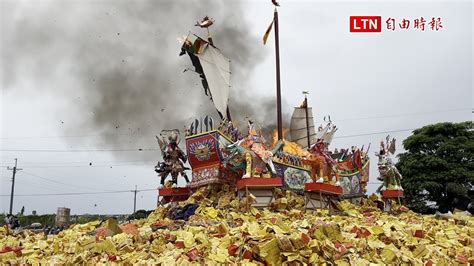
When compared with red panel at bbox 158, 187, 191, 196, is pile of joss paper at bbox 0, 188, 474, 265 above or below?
below

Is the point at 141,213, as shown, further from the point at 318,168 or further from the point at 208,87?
the point at 318,168

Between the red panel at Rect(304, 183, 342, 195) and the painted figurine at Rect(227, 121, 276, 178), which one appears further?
the red panel at Rect(304, 183, 342, 195)

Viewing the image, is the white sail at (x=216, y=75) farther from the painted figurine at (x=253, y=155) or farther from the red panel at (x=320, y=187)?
the red panel at (x=320, y=187)

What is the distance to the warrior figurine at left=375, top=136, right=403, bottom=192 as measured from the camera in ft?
65.9

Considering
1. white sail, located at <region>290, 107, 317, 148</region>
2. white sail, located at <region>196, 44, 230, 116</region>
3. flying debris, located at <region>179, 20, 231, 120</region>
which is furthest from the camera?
white sail, located at <region>290, 107, 317, 148</region>

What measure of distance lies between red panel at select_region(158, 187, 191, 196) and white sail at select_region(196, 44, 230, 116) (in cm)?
355

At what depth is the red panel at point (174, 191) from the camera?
17.4 metres

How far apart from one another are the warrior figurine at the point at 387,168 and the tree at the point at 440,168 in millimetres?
7307

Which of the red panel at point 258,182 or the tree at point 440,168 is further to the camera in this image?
the tree at point 440,168

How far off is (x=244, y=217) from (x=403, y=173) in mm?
18913

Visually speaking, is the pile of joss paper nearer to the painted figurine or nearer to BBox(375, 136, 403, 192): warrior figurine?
the painted figurine

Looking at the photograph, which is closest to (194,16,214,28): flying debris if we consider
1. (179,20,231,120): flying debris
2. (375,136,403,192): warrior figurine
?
(179,20,231,120): flying debris

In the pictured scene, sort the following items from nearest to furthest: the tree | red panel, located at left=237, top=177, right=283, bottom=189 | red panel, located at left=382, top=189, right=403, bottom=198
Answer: red panel, located at left=237, top=177, right=283, bottom=189
red panel, located at left=382, top=189, right=403, bottom=198
the tree

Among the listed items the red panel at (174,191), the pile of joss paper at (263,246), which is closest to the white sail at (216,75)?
the red panel at (174,191)
